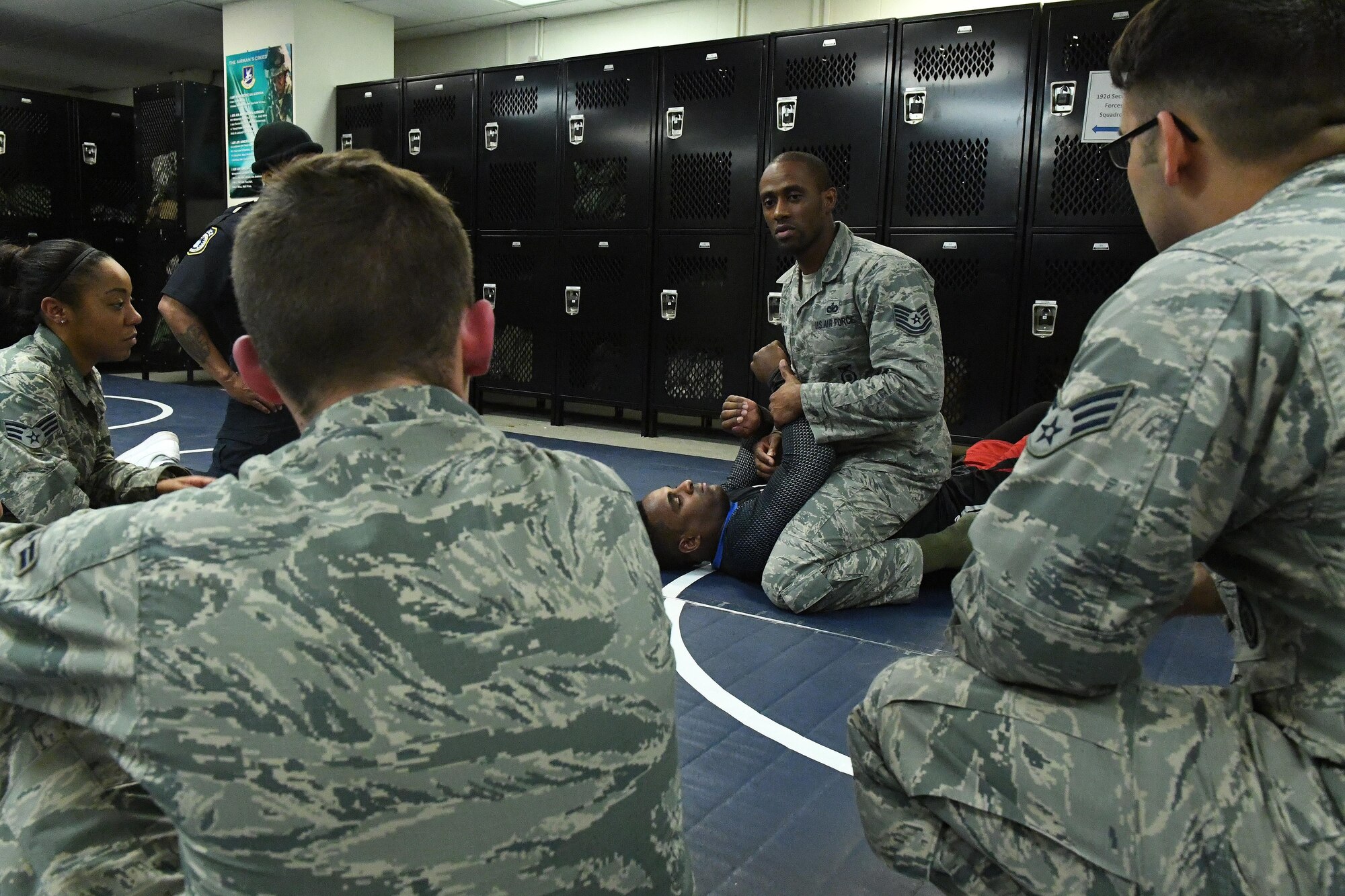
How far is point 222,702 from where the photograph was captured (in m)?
0.67

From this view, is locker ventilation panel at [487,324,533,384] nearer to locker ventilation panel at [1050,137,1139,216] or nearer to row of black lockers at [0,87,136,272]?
locker ventilation panel at [1050,137,1139,216]

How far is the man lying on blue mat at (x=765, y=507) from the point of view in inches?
119

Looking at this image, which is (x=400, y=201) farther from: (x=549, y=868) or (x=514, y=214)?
(x=514, y=214)

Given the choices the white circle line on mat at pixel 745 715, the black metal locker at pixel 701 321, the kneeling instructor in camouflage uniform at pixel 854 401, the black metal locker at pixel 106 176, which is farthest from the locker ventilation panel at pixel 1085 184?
the black metal locker at pixel 106 176

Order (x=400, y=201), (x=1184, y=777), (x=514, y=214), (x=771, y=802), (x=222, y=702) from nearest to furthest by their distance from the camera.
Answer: (x=222, y=702)
(x=400, y=201)
(x=1184, y=777)
(x=771, y=802)
(x=514, y=214)

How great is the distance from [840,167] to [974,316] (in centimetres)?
107

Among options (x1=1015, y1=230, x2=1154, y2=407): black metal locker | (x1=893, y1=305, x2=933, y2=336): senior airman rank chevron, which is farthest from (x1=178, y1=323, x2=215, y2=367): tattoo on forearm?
(x1=1015, y1=230, x2=1154, y2=407): black metal locker

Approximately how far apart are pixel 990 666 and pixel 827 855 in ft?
2.15

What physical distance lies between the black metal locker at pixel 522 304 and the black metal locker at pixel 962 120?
7.64 ft

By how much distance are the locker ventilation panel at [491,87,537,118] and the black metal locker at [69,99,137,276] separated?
399 centimetres

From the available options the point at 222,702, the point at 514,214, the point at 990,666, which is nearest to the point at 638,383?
the point at 514,214

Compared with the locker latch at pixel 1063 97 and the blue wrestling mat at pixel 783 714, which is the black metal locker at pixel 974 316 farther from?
the blue wrestling mat at pixel 783 714

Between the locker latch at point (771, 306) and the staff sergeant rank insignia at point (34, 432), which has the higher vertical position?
the locker latch at point (771, 306)

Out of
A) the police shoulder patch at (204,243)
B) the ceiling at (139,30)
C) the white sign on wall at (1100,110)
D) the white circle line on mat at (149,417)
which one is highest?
the ceiling at (139,30)
